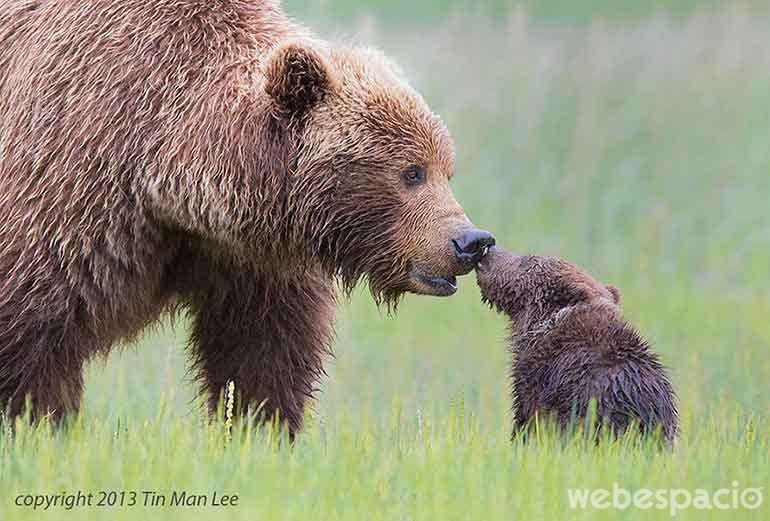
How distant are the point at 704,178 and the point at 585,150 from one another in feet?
3.65

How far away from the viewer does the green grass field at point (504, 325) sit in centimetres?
505

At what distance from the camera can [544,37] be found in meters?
16.3

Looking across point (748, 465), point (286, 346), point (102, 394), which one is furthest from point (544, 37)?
point (748, 465)

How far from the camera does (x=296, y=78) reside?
20.0 feet

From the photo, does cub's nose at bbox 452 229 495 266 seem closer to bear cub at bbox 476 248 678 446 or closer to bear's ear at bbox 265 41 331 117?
bear cub at bbox 476 248 678 446

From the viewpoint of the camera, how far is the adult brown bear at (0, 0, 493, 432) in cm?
613

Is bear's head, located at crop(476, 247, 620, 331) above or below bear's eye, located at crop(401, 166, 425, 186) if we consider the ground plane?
below

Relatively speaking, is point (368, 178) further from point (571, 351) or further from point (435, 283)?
point (571, 351)

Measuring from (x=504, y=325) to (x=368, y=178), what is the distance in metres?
5.65

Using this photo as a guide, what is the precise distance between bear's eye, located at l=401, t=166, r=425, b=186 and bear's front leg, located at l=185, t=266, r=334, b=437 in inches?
30.1

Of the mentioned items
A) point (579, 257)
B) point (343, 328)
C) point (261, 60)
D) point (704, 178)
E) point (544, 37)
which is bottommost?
point (261, 60)

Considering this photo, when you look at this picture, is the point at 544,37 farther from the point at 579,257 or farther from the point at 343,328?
the point at 343,328

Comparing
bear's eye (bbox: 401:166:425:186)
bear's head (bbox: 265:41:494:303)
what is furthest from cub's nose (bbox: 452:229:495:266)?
bear's eye (bbox: 401:166:425:186)

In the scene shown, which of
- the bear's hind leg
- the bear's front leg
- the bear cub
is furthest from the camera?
the bear's front leg
